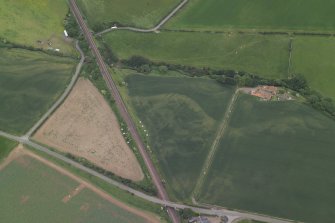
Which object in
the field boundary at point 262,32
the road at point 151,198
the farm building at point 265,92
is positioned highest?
the field boundary at point 262,32

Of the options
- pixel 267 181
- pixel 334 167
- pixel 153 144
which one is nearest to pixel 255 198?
pixel 267 181

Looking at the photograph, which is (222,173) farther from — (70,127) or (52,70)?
(52,70)

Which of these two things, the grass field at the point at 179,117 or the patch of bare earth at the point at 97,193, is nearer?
the patch of bare earth at the point at 97,193

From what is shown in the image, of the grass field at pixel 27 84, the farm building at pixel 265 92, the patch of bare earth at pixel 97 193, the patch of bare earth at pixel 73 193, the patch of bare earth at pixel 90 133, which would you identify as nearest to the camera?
the patch of bare earth at pixel 97 193

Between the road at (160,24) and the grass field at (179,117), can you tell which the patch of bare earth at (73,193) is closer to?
the grass field at (179,117)

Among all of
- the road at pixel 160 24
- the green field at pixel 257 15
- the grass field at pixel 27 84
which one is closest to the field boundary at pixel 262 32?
the green field at pixel 257 15

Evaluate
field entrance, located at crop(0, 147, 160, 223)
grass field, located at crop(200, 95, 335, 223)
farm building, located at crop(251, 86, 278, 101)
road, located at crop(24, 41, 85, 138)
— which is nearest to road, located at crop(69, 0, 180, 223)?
road, located at crop(24, 41, 85, 138)
